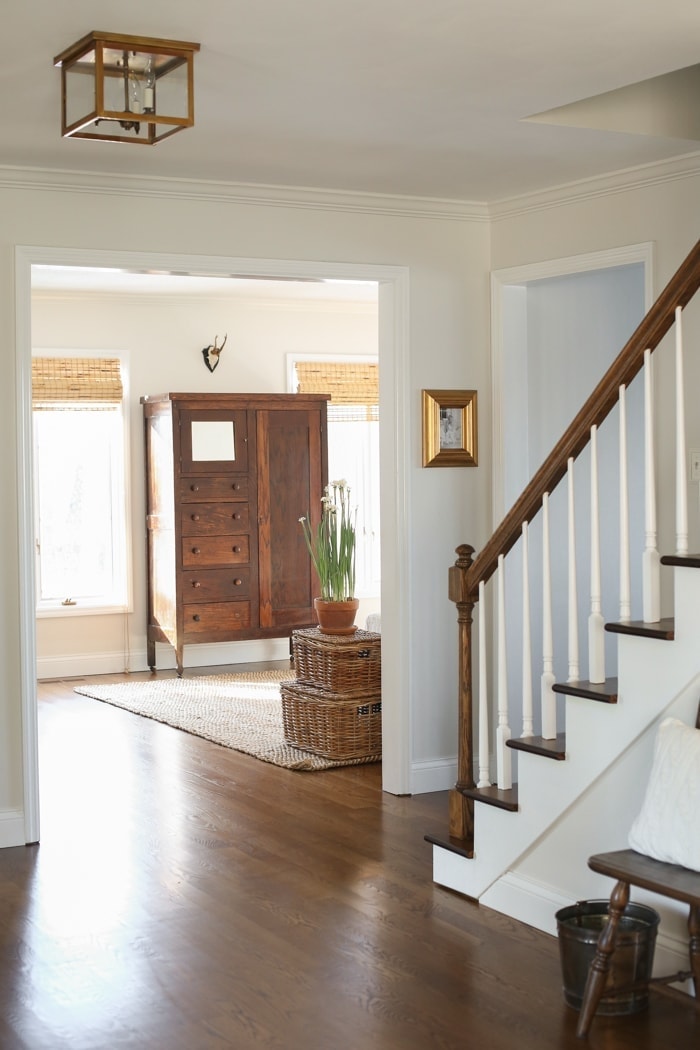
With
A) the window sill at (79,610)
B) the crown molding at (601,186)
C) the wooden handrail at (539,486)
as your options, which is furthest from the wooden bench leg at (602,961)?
the window sill at (79,610)

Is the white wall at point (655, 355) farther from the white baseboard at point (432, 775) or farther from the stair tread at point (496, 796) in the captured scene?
the white baseboard at point (432, 775)

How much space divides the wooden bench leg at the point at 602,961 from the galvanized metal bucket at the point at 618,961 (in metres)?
0.09

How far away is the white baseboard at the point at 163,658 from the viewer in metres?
8.67

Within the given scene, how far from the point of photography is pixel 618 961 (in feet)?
10.4

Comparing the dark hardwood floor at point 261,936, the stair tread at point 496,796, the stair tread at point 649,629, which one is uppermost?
the stair tread at point 649,629

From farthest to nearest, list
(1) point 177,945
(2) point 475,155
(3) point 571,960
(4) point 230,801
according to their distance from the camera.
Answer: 1. (4) point 230,801
2. (2) point 475,155
3. (1) point 177,945
4. (3) point 571,960

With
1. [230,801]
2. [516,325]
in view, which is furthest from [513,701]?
[516,325]

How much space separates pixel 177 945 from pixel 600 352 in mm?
3172

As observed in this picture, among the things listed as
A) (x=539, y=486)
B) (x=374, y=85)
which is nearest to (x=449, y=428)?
(x=539, y=486)

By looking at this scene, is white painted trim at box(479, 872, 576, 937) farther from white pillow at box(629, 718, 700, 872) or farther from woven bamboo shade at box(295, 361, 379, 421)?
woven bamboo shade at box(295, 361, 379, 421)

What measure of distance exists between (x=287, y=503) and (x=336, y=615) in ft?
9.13

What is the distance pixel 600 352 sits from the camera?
5547mm

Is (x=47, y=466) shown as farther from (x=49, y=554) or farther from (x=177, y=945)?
(x=177, y=945)

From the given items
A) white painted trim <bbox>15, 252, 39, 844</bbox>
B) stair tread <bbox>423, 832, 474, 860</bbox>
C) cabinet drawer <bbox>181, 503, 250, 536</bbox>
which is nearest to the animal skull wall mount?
cabinet drawer <bbox>181, 503, 250, 536</bbox>
